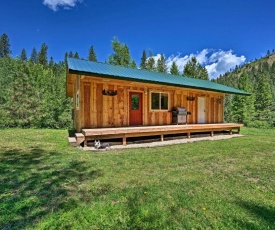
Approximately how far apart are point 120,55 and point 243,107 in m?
20.1

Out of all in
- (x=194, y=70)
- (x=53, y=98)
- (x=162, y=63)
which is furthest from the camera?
(x=162, y=63)

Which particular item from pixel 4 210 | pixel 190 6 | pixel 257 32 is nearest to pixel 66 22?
pixel 190 6

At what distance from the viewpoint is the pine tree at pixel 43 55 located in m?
50.0

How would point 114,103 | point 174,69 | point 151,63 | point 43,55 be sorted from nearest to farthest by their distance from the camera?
point 114,103
point 174,69
point 151,63
point 43,55

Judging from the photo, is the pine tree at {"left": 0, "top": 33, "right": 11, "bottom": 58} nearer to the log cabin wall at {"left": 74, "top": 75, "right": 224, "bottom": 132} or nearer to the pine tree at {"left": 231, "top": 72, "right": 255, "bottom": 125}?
the log cabin wall at {"left": 74, "top": 75, "right": 224, "bottom": 132}

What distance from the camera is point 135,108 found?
27.4 feet

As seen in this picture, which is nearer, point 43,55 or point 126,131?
point 126,131

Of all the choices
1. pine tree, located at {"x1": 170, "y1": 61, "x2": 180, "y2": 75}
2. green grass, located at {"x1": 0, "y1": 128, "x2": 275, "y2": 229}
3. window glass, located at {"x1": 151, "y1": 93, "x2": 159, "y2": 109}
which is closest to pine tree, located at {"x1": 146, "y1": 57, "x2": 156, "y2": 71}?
pine tree, located at {"x1": 170, "y1": 61, "x2": 180, "y2": 75}

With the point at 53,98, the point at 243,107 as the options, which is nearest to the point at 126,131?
the point at 53,98

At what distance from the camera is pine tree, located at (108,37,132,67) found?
87.2 feet

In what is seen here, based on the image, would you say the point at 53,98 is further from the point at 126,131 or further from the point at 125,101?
the point at 126,131

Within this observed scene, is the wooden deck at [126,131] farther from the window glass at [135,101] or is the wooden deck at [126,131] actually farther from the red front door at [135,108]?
the window glass at [135,101]

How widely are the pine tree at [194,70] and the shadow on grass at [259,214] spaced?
28150 millimetres

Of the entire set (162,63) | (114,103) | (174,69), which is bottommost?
(114,103)
